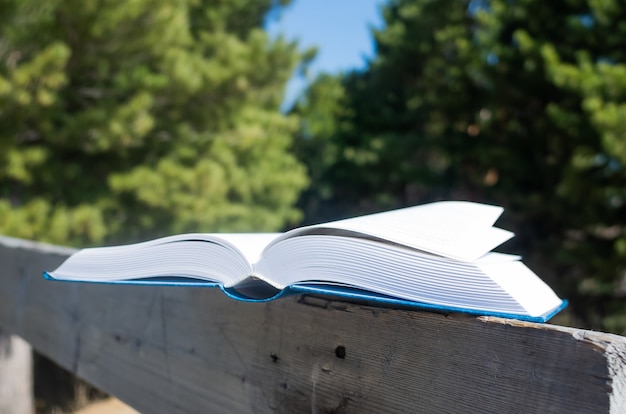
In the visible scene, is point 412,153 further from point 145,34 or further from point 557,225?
point 145,34

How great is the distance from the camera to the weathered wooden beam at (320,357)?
0.49m

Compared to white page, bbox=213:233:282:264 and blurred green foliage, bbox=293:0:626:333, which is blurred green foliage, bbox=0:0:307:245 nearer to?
blurred green foliage, bbox=293:0:626:333

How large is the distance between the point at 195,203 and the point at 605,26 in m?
3.70

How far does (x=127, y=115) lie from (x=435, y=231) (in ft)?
10.2

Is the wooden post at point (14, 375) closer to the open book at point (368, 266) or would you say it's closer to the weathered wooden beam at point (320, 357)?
the weathered wooden beam at point (320, 357)

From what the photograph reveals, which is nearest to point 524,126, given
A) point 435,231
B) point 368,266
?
point 435,231

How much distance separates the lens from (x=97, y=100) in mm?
3801

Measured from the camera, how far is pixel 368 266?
61 cm

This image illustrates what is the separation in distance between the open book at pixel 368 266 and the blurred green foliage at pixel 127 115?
2464mm

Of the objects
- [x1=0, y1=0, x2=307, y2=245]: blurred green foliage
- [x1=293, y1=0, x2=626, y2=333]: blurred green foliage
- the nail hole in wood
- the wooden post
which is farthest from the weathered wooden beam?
[x1=293, y1=0, x2=626, y2=333]: blurred green foliage

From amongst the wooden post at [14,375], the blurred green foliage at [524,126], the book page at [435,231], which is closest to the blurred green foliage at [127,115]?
the wooden post at [14,375]

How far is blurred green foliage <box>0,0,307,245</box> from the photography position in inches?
118

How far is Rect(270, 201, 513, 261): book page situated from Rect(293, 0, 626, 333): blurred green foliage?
3220 mm

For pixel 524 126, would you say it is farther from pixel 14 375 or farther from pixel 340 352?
pixel 340 352
